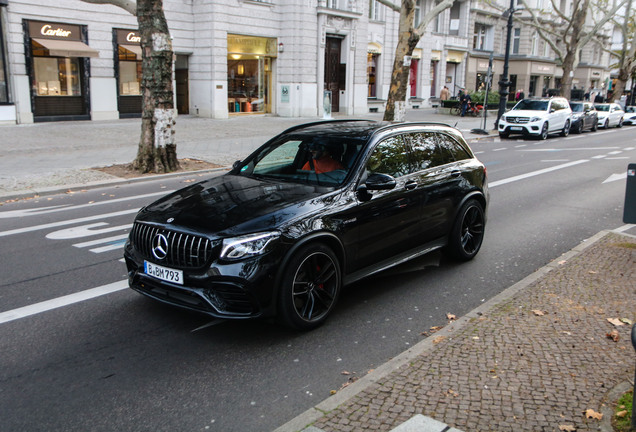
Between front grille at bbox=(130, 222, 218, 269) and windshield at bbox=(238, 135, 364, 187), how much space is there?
4.70ft

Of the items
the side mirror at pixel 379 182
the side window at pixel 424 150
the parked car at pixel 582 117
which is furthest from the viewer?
the parked car at pixel 582 117

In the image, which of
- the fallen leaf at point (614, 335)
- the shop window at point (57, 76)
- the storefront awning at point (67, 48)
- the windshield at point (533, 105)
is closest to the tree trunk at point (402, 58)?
the windshield at point (533, 105)

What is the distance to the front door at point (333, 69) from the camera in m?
33.0

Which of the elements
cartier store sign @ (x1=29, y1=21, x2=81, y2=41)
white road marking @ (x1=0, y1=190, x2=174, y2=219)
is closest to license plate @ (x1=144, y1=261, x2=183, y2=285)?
white road marking @ (x1=0, y1=190, x2=174, y2=219)

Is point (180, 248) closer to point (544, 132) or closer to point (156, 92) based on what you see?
point (156, 92)

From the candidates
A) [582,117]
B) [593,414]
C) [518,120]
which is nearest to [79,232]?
Result: [593,414]

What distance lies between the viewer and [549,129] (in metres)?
25.0

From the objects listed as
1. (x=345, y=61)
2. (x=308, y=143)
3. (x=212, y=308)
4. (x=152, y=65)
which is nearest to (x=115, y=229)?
(x=308, y=143)

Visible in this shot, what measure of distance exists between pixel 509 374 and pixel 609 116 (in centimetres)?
3413

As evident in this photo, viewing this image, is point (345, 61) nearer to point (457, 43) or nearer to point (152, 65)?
point (457, 43)

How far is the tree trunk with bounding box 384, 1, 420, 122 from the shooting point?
68.5ft

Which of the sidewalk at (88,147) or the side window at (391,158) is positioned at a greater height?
the side window at (391,158)

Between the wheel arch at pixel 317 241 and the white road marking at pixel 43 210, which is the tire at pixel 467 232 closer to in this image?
the wheel arch at pixel 317 241

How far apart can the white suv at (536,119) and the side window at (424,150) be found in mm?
19101
